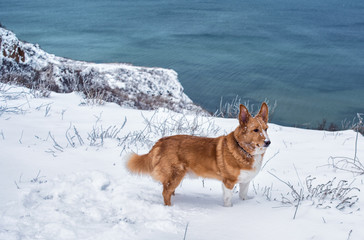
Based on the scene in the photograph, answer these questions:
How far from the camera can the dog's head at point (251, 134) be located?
393cm

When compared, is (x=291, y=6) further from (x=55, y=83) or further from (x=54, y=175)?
(x=54, y=175)

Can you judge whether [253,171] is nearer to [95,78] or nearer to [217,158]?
[217,158]

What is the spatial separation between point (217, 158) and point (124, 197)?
3.99 feet

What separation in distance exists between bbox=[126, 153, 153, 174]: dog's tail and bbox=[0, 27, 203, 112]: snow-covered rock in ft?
31.7

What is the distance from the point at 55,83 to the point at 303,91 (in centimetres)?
2111

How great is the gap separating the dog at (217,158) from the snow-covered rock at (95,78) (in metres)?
9.91

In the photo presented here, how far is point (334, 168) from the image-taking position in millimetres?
5461

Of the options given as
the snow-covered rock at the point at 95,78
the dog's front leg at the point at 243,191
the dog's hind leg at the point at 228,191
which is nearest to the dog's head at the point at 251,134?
the dog's hind leg at the point at 228,191

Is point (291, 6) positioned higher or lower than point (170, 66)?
higher

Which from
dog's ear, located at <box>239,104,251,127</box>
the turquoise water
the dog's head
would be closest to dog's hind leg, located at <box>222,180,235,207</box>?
the dog's head

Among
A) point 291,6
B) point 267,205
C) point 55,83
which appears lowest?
point 55,83

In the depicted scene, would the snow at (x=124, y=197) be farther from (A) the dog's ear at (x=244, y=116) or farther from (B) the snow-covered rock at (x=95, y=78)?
(B) the snow-covered rock at (x=95, y=78)

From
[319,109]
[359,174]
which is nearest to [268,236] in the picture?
[359,174]

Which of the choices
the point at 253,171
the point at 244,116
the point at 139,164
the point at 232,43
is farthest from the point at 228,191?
the point at 232,43
